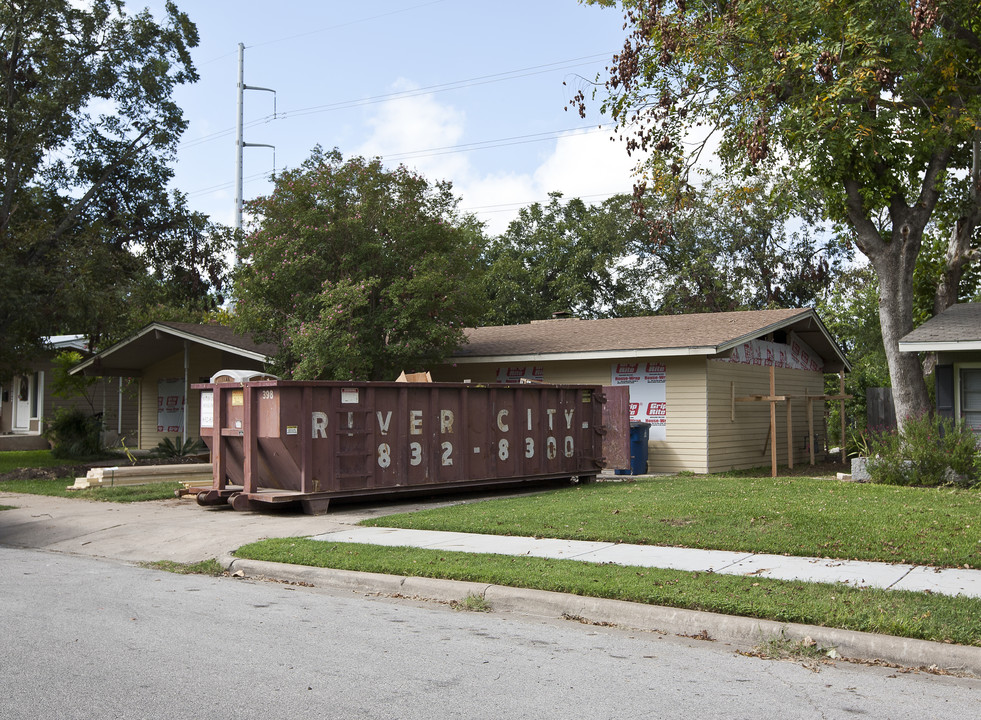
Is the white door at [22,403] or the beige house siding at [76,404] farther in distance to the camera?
the white door at [22,403]

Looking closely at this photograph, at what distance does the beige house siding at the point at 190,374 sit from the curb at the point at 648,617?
19.7m

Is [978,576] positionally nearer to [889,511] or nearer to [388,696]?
[889,511]

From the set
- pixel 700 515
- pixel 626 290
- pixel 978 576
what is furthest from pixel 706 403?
pixel 626 290

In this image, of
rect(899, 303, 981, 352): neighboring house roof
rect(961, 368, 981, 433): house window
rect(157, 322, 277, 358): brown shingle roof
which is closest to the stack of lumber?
rect(157, 322, 277, 358): brown shingle roof

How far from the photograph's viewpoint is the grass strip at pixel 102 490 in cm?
1644

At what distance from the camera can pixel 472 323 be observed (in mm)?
24969

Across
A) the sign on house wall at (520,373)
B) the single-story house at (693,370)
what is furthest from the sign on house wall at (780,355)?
the sign on house wall at (520,373)

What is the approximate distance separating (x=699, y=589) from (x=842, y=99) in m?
13.0

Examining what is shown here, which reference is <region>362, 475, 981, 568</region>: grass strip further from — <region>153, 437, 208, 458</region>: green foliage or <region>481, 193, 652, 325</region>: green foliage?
<region>481, 193, 652, 325</region>: green foliage

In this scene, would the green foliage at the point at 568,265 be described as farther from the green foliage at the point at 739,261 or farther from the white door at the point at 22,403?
the white door at the point at 22,403

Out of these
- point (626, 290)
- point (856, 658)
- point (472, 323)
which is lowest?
point (856, 658)

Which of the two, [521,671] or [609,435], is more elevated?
[609,435]

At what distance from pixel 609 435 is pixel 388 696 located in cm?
1492

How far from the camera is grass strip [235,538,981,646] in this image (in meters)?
6.66
